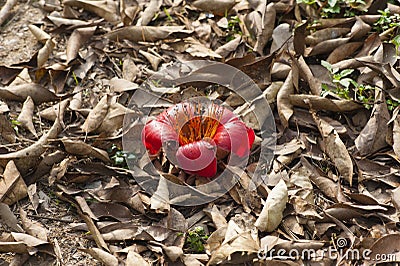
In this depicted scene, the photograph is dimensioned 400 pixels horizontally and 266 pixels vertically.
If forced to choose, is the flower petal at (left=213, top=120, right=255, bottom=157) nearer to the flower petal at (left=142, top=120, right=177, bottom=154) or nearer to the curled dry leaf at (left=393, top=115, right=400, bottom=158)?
the flower petal at (left=142, top=120, right=177, bottom=154)

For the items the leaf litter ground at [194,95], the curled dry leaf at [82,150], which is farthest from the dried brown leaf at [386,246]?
the curled dry leaf at [82,150]

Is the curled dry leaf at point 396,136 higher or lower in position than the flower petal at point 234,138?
lower

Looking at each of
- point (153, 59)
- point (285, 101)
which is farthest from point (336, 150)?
point (153, 59)

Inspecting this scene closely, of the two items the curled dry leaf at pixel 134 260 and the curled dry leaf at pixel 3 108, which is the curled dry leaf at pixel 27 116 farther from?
the curled dry leaf at pixel 134 260

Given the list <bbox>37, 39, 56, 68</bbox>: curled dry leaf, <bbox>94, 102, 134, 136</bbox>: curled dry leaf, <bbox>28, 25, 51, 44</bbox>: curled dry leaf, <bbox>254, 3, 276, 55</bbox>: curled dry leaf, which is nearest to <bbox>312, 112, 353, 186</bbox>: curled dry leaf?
<bbox>254, 3, 276, 55</bbox>: curled dry leaf

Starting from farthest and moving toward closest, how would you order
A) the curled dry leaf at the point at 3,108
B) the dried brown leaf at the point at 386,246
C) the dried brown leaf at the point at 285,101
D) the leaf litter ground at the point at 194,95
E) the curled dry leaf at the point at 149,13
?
1. the curled dry leaf at the point at 149,13
2. the curled dry leaf at the point at 3,108
3. the dried brown leaf at the point at 285,101
4. the leaf litter ground at the point at 194,95
5. the dried brown leaf at the point at 386,246

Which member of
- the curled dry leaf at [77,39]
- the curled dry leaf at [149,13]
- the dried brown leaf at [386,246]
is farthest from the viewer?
the curled dry leaf at [149,13]

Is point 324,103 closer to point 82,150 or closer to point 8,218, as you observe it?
point 82,150
